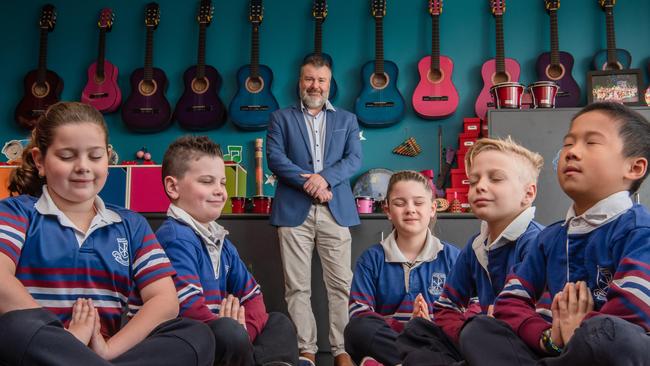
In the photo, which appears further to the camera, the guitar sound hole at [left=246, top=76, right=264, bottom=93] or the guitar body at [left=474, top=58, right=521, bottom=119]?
the guitar sound hole at [left=246, top=76, right=264, bottom=93]

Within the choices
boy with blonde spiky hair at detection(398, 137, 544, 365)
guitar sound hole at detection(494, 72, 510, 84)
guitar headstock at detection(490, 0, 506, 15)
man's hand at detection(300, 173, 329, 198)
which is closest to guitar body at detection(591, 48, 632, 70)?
guitar sound hole at detection(494, 72, 510, 84)

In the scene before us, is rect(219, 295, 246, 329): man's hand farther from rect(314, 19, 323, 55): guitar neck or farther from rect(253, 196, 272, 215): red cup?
rect(314, 19, 323, 55): guitar neck

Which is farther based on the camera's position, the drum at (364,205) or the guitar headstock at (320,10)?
the guitar headstock at (320,10)

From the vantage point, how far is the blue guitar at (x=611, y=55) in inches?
176

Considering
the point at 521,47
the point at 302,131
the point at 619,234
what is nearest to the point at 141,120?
the point at 302,131

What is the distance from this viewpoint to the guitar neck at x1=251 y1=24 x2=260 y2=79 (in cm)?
472

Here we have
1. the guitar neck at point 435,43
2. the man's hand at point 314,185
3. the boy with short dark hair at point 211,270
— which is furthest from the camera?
the guitar neck at point 435,43

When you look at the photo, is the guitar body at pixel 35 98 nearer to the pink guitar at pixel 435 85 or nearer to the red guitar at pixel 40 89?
the red guitar at pixel 40 89

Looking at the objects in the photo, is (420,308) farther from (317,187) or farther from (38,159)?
(317,187)

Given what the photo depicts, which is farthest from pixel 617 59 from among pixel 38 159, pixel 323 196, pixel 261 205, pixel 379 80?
pixel 38 159

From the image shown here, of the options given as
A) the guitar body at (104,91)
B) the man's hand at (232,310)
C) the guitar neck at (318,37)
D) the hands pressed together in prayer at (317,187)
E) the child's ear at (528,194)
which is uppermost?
the guitar neck at (318,37)

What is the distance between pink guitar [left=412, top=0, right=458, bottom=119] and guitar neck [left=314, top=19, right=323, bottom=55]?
707 mm

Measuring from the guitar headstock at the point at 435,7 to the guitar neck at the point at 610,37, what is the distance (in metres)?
1.13

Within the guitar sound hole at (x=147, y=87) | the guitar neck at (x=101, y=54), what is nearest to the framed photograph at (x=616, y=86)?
the guitar sound hole at (x=147, y=87)
